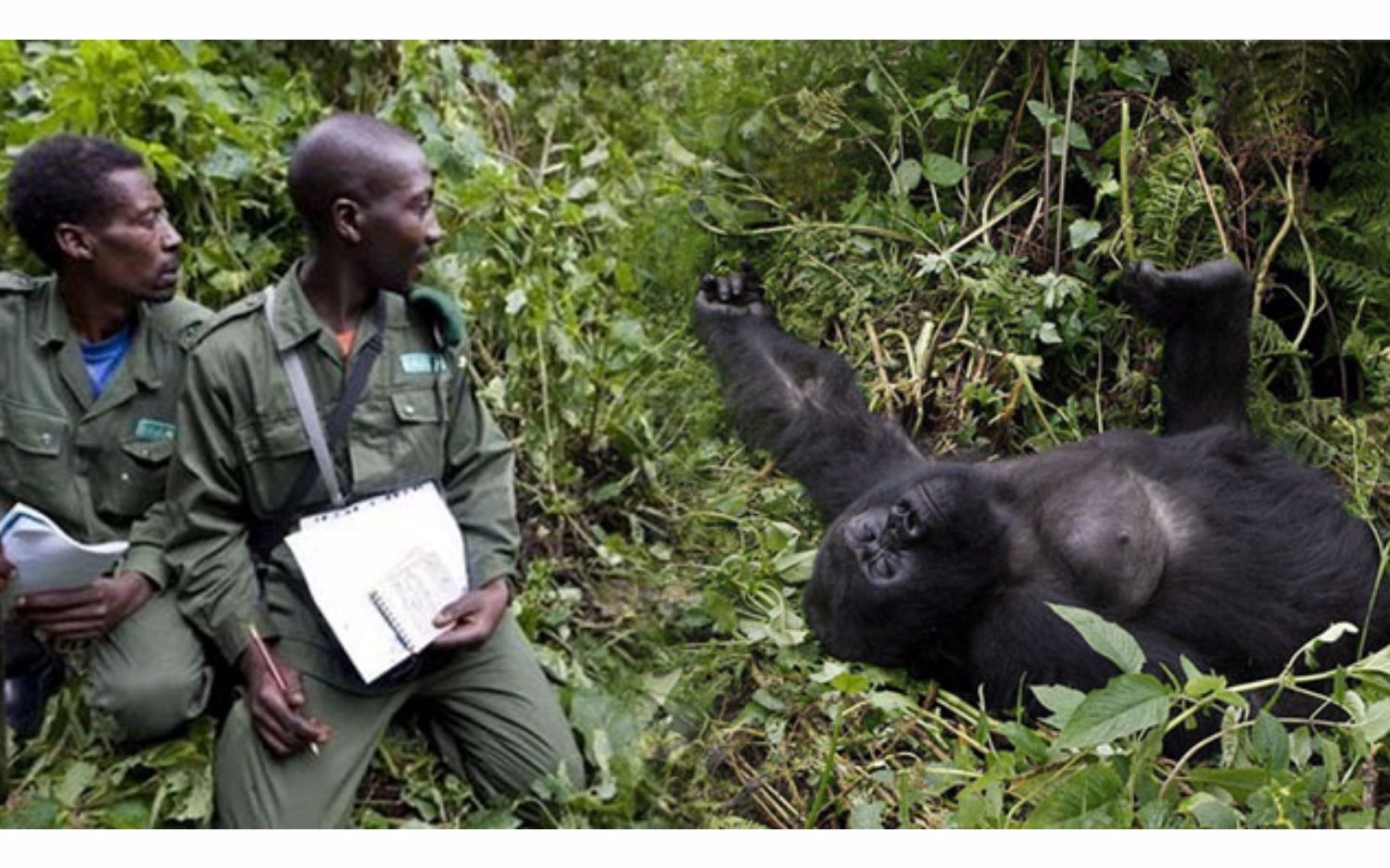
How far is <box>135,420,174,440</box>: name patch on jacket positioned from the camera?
108 inches

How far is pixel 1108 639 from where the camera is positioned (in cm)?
231

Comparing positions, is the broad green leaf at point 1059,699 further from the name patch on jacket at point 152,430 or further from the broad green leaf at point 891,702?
the name patch on jacket at point 152,430

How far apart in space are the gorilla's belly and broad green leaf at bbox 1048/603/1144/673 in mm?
386

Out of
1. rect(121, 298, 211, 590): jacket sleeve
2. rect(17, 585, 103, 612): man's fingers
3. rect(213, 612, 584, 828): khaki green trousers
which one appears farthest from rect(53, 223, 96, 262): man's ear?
rect(213, 612, 584, 828): khaki green trousers

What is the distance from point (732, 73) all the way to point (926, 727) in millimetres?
1446

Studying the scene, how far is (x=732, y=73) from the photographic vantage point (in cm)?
328

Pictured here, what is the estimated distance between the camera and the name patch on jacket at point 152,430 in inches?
108

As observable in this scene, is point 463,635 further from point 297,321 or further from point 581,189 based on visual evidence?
point 581,189

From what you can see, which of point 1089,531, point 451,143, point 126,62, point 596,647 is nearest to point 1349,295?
point 1089,531

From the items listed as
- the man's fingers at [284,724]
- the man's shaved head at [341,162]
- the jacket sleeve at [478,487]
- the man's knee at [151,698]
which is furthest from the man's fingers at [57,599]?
the man's shaved head at [341,162]

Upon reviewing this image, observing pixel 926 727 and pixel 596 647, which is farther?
pixel 596 647

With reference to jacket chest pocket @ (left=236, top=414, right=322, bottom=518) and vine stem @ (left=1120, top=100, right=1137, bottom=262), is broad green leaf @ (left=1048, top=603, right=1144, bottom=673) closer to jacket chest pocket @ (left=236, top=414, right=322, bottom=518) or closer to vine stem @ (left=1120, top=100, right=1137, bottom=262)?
vine stem @ (left=1120, top=100, right=1137, bottom=262)

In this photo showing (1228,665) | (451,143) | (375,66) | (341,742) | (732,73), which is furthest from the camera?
(375,66)
